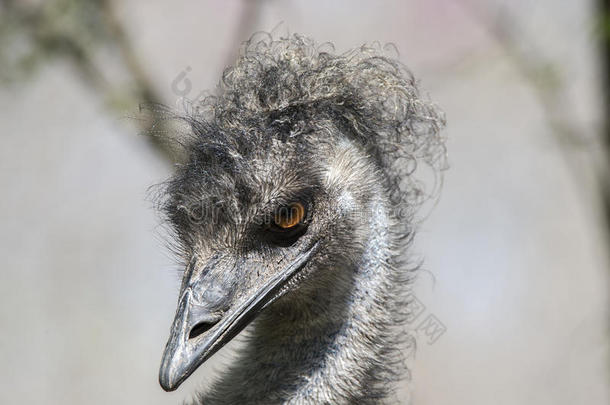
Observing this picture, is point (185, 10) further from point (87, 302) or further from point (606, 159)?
point (606, 159)

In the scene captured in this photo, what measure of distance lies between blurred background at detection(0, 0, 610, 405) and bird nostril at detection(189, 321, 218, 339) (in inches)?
133

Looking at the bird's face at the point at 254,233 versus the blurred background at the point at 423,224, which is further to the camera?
the blurred background at the point at 423,224

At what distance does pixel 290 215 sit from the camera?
2039mm

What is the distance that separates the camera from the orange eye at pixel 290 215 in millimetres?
2012

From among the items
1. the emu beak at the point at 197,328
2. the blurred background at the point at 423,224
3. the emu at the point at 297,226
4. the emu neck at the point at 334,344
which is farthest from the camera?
the blurred background at the point at 423,224

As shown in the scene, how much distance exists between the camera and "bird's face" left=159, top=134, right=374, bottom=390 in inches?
73.9

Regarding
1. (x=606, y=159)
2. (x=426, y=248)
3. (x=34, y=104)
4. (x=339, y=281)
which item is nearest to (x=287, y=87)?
(x=339, y=281)

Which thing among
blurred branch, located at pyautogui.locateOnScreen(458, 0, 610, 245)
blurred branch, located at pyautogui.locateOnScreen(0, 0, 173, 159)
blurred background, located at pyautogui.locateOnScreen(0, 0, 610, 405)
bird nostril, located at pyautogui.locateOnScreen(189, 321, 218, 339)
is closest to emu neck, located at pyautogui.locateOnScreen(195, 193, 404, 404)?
bird nostril, located at pyautogui.locateOnScreen(189, 321, 218, 339)

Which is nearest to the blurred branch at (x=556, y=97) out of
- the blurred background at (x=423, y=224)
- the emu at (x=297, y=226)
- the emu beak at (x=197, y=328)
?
the blurred background at (x=423, y=224)

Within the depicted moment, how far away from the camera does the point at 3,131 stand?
5.84 meters

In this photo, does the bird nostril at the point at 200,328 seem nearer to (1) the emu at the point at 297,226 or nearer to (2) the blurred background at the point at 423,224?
(1) the emu at the point at 297,226

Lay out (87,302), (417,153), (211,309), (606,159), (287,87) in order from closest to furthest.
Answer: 1. (211,309)
2. (287,87)
3. (417,153)
4. (606,159)
5. (87,302)

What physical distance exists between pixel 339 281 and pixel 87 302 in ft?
12.5

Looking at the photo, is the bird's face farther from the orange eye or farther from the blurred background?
the blurred background
